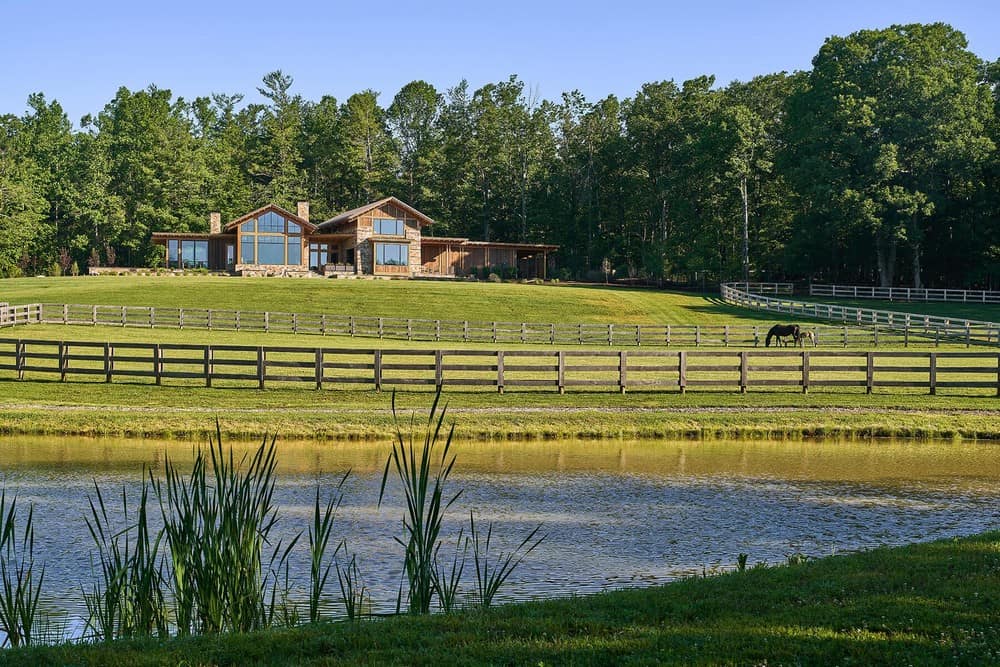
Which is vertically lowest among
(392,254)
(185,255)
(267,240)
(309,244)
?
(185,255)

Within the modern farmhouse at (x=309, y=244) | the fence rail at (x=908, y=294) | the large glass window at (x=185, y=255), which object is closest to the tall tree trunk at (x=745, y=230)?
the fence rail at (x=908, y=294)

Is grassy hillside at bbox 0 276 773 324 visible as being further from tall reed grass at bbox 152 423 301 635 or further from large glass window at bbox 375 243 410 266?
tall reed grass at bbox 152 423 301 635

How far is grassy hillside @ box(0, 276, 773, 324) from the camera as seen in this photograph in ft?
181

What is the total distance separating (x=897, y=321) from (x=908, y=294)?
13248 mm

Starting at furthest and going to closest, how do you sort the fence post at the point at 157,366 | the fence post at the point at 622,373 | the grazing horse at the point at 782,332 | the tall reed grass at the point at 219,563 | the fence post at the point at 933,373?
the grazing horse at the point at 782,332
the fence post at the point at 157,366
the fence post at the point at 933,373
the fence post at the point at 622,373
the tall reed grass at the point at 219,563

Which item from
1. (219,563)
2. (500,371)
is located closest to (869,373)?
(500,371)

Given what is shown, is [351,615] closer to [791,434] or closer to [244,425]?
[244,425]

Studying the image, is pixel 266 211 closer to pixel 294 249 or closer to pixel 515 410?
pixel 294 249

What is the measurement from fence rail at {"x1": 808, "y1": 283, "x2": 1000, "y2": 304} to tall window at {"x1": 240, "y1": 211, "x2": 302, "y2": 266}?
3716cm

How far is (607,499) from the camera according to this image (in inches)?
564

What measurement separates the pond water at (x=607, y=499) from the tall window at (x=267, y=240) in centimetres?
5294

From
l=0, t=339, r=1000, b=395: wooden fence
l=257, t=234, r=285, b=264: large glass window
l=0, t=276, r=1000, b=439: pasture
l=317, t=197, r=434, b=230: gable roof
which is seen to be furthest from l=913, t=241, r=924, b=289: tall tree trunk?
l=257, t=234, r=285, b=264: large glass window

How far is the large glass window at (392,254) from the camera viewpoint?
7331 cm

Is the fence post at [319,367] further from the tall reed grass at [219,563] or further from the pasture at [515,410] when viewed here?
the tall reed grass at [219,563]
